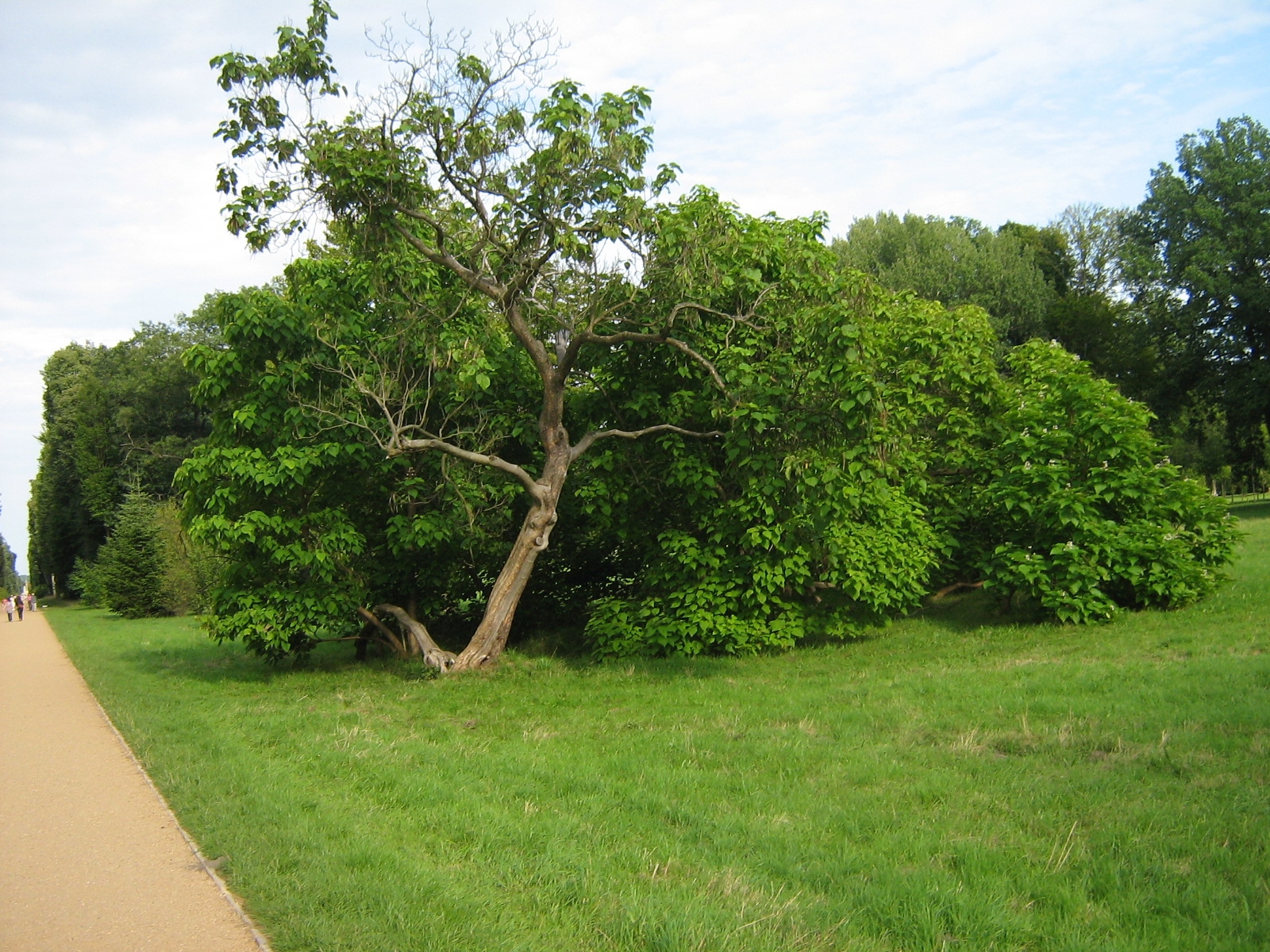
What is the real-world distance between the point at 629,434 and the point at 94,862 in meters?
8.65

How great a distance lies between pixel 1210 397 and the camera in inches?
1473

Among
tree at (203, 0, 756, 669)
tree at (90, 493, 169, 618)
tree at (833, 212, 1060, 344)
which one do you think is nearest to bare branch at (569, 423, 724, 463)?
tree at (203, 0, 756, 669)

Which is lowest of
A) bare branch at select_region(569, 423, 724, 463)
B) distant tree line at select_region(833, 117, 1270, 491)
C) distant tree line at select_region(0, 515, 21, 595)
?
distant tree line at select_region(0, 515, 21, 595)

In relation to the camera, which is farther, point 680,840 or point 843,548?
point 843,548

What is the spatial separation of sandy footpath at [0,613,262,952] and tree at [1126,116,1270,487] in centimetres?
3630

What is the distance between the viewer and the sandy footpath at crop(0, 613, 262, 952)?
16.2 ft

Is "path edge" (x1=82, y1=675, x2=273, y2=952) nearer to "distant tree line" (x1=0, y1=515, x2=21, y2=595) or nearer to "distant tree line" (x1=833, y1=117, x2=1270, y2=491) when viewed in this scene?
"distant tree line" (x1=833, y1=117, x2=1270, y2=491)

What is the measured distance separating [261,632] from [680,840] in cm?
972

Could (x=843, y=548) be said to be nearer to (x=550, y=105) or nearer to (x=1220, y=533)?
(x=1220, y=533)

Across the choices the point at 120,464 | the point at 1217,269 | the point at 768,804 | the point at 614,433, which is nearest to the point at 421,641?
the point at 614,433

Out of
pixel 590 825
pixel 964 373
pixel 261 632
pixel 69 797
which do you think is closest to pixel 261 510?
pixel 261 632

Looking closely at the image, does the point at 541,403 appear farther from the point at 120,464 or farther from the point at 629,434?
the point at 120,464

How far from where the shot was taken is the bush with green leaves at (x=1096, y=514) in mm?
13874

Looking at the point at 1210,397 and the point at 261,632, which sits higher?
the point at 1210,397
